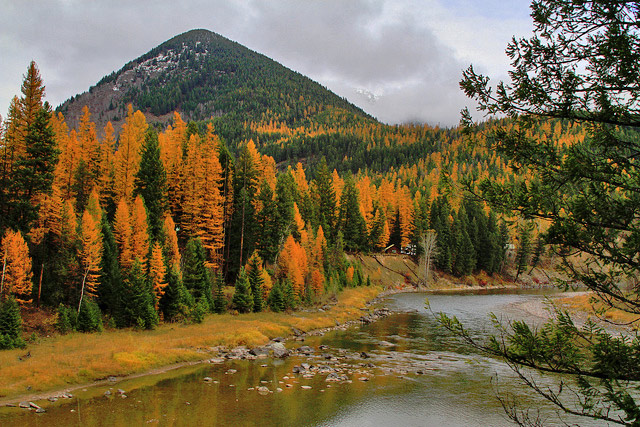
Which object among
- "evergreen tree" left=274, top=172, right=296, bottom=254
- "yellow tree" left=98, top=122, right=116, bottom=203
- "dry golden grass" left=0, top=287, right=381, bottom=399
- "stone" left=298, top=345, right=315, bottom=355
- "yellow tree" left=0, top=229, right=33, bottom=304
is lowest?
"stone" left=298, top=345, right=315, bottom=355

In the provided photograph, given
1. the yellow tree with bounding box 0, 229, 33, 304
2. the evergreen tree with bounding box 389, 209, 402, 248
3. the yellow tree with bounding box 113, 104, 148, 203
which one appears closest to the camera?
the yellow tree with bounding box 0, 229, 33, 304

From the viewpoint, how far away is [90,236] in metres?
33.2

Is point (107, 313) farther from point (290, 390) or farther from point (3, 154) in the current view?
point (290, 390)

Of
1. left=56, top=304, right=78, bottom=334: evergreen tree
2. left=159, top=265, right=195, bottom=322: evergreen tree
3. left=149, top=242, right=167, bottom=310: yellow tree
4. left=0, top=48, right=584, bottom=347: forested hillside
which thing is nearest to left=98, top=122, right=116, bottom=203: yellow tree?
left=0, top=48, right=584, bottom=347: forested hillside

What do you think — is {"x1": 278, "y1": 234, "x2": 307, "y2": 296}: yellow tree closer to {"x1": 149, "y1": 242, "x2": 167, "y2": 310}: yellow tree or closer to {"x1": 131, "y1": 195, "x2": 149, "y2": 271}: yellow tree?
{"x1": 149, "y1": 242, "x2": 167, "y2": 310}: yellow tree

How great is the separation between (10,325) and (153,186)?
24792 mm

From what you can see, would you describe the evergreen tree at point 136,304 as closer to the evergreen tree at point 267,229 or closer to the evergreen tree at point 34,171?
the evergreen tree at point 34,171

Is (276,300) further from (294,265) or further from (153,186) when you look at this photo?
(153,186)

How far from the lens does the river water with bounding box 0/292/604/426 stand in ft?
60.2

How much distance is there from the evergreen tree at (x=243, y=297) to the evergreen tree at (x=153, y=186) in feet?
40.1

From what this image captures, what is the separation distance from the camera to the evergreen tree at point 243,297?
1715 inches

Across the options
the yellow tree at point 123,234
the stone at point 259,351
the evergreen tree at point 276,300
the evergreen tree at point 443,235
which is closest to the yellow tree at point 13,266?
the yellow tree at point 123,234

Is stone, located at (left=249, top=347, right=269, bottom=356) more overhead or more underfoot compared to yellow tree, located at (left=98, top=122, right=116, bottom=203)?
more underfoot

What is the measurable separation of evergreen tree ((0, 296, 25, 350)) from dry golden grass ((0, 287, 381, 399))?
0.87m
